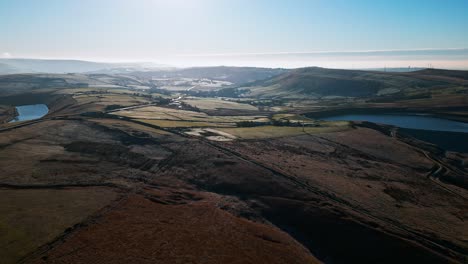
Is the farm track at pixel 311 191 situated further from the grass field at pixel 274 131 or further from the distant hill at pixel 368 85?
the distant hill at pixel 368 85

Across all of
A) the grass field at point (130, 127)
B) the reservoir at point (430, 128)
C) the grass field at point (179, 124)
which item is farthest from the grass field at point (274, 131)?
the reservoir at point (430, 128)

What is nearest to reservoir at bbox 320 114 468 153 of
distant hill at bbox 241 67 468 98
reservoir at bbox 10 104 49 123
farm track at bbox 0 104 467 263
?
farm track at bbox 0 104 467 263

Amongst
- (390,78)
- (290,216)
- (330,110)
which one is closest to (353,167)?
(290,216)

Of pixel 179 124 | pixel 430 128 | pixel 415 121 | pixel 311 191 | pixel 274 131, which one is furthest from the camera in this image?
pixel 415 121

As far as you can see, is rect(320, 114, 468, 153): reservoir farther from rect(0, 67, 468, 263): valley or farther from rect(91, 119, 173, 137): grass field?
rect(91, 119, 173, 137): grass field

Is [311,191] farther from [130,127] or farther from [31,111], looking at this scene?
[31,111]

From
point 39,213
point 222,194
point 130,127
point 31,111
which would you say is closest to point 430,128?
point 222,194
